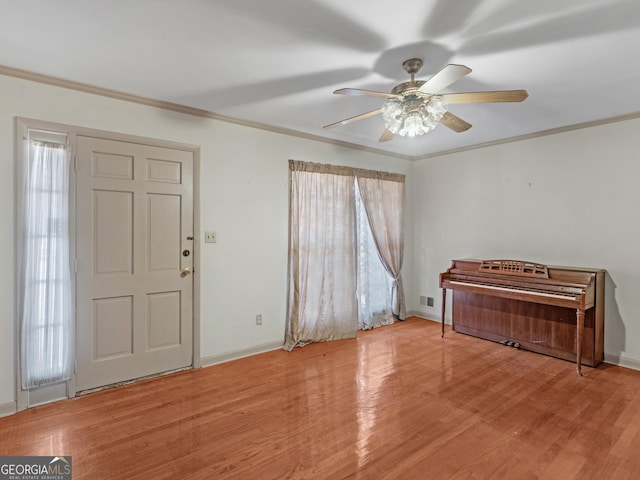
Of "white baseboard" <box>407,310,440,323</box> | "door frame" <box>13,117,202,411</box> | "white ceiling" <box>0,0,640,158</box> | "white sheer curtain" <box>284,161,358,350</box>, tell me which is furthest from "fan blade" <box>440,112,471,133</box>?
"white baseboard" <box>407,310,440,323</box>

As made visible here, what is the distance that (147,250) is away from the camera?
3018 mm

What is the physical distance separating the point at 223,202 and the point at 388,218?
7.66 ft

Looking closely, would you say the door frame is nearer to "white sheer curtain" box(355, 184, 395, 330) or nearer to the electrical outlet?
the electrical outlet

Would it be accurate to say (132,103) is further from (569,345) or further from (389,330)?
(569,345)

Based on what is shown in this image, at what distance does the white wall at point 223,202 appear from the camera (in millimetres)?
2443

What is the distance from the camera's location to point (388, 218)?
4766mm

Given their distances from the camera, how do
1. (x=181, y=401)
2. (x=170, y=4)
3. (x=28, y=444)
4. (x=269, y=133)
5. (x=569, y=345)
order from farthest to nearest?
(x=269, y=133) → (x=569, y=345) → (x=181, y=401) → (x=28, y=444) → (x=170, y=4)

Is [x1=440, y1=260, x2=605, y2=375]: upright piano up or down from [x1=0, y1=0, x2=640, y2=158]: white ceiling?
down

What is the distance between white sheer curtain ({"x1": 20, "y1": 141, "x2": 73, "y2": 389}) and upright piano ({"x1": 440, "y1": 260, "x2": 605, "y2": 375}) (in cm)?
387

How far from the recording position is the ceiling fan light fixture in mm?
2195

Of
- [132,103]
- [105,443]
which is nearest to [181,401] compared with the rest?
[105,443]

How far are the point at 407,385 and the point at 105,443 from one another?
2.20 meters

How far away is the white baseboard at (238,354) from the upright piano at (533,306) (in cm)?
220

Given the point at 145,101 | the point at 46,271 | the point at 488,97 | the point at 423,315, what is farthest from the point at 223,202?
the point at 423,315
